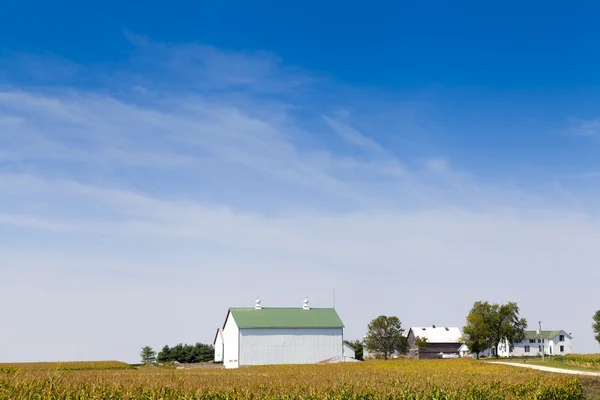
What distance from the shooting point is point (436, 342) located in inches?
5030

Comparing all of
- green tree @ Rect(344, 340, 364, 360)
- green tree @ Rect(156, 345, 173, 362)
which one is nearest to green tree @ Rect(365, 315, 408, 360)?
green tree @ Rect(344, 340, 364, 360)

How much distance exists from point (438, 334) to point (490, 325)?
28757 millimetres

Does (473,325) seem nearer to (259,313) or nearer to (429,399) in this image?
(259,313)

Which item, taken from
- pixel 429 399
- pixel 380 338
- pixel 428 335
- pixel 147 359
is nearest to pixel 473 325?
pixel 380 338

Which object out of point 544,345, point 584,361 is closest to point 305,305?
point 584,361

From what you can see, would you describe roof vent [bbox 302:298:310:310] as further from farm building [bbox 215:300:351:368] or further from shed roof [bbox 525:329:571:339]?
shed roof [bbox 525:329:571:339]

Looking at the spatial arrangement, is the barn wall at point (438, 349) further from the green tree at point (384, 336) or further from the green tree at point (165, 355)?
the green tree at point (165, 355)

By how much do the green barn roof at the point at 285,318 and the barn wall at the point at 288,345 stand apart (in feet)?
A: 2.29

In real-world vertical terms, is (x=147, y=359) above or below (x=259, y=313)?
below

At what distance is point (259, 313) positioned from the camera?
91.6 metres

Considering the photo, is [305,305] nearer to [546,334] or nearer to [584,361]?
[584,361]

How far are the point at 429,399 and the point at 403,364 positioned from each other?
143 ft

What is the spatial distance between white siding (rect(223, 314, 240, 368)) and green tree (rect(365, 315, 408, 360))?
30.4 meters

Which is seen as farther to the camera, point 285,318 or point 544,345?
point 544,345
